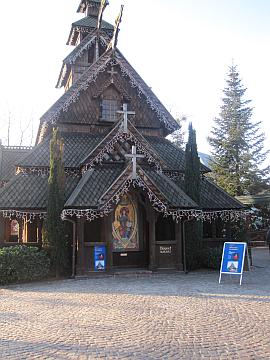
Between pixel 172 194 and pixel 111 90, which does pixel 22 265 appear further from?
pixel 111 90

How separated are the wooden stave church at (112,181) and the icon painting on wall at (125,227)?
46 mm

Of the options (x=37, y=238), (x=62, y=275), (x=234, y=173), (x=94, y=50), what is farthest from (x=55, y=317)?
(x=234, y=173)

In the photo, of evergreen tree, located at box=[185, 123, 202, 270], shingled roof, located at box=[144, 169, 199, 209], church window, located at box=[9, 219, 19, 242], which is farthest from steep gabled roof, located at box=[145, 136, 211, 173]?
church window, located at box=[9, 219, 19, 242]

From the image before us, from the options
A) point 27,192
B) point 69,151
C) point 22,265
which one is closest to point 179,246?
point 22,265

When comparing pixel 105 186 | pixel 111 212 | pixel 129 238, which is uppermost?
pixel 105 186

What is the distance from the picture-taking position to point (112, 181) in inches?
670

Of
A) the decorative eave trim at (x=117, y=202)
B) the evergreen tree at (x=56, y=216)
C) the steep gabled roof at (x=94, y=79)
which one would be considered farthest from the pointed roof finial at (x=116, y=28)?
the decorative eave trim at (x=117, y=202)

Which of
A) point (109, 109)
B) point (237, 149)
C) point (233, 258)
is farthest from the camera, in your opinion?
point (237, 149)

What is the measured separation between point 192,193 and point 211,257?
116 inches

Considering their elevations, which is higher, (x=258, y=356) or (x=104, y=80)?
(x=104, y=80)

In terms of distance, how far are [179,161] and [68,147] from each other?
5778mm

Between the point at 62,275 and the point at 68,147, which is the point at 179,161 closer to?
the point at 68,147

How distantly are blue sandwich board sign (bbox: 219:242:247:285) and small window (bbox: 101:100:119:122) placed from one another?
33.2ft

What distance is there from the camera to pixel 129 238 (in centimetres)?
1767
